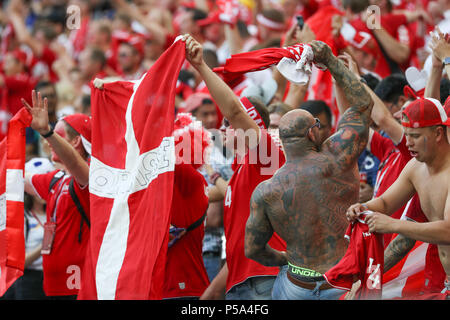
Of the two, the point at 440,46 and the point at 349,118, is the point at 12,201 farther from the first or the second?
the point at 440,46

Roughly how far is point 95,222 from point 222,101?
127 cm

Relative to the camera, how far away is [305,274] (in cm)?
424

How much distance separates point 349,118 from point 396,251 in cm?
107

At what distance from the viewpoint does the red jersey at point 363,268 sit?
156 inches

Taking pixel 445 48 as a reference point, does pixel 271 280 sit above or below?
below

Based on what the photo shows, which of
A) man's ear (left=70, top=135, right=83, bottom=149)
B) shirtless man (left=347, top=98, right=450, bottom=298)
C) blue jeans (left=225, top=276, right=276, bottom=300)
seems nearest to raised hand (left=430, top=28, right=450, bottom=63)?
shirtless man (left=347, top=98, right=450, bottom=298)

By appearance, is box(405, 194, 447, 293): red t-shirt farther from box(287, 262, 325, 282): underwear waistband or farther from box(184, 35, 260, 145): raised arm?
box(184, 35, 260, 145): raised arm

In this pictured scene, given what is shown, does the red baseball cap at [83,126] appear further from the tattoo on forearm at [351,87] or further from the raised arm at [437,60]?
the raised arm at [437,60]

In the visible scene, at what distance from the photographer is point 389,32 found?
8172mm

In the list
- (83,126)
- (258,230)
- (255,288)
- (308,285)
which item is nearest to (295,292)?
(308,285)

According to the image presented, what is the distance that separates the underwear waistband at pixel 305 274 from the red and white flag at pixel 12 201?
2.22 meters

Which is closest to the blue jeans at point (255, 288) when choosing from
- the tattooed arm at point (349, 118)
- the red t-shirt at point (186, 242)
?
the red t-shirt at point (186, 242)
